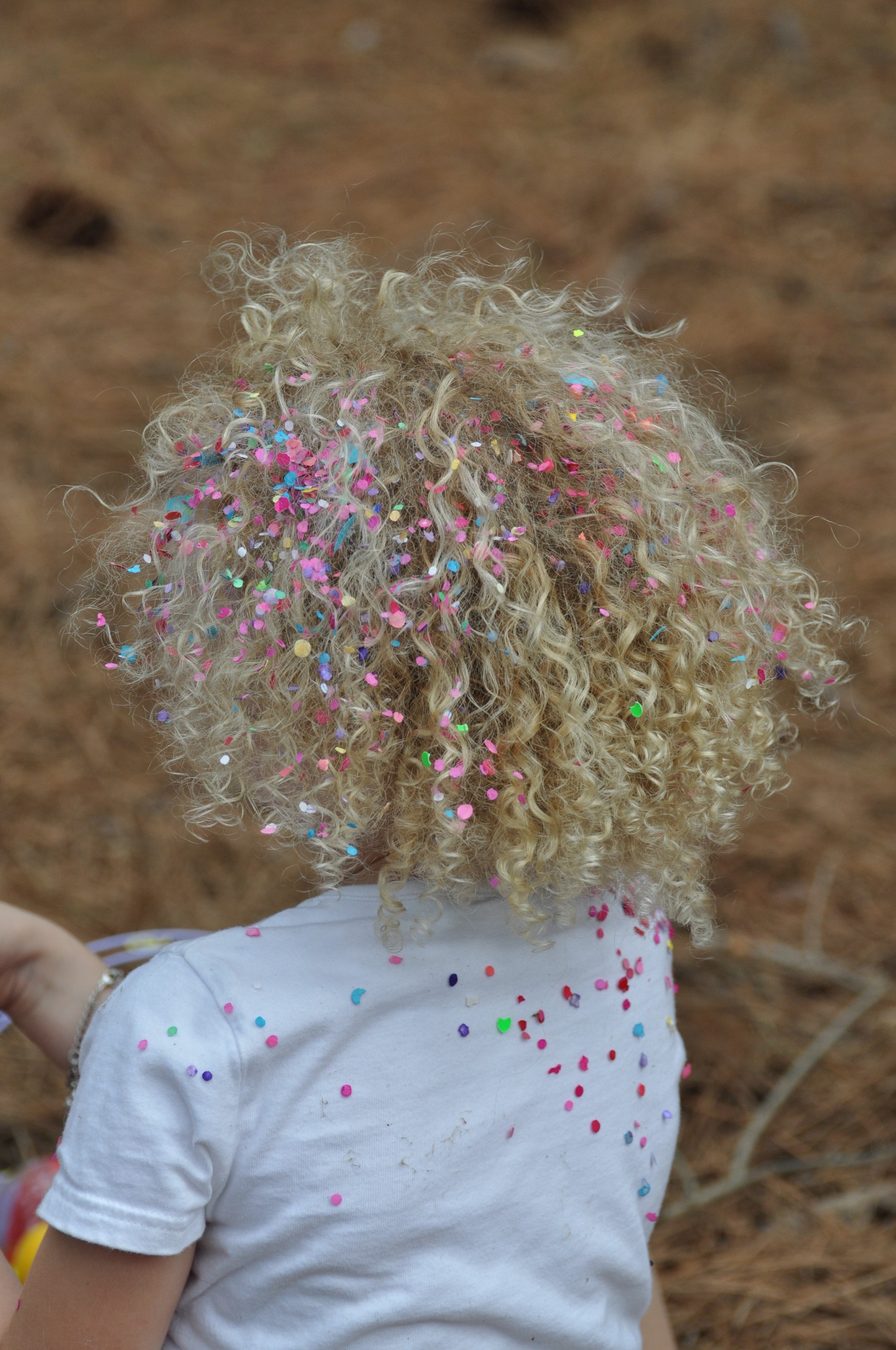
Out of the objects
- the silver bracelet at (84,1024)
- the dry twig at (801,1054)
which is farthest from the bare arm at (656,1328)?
the silver bracelet at (84,1024)

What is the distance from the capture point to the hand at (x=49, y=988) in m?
1.19

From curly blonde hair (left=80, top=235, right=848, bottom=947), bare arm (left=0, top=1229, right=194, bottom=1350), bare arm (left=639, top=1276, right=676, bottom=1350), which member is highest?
curly blonde hair (left=80, top=235, right=848, bottom=947)

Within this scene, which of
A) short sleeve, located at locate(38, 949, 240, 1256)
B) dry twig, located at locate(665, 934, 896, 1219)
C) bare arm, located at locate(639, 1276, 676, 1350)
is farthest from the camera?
dry twig, located at locate(665, 934, 896, 1219)

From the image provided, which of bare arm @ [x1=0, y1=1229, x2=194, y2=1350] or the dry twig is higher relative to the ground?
bare arm @ [x1=0, y1=1229, x2=194, y2=1350]

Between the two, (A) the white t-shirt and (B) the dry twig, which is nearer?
(A) the white t-shirt

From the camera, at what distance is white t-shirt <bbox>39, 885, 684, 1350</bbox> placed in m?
0.75

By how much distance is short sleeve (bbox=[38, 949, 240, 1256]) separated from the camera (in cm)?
75

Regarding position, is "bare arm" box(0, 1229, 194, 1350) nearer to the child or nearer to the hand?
the child

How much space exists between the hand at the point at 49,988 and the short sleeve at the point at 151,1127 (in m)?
0.45

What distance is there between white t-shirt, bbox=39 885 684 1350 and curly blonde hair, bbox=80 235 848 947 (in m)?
0.06

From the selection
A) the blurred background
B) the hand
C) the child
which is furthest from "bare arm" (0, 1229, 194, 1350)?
the blurred background

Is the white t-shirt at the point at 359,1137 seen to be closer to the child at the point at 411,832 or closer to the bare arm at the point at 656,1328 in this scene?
the child at the point at 411,832

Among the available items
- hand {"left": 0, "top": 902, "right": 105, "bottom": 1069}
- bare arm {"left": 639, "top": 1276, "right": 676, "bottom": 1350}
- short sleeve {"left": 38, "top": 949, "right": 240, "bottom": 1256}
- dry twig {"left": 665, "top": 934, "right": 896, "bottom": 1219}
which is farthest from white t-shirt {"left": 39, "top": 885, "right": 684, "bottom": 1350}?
dry twig {"left": 665, "top": 934, "right": 896, "bottom": 1219}

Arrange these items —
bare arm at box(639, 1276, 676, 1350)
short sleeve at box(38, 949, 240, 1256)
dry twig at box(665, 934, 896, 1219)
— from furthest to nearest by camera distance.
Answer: dry twig at box(665, 934, 896, 1219)
bare arm at box(639, 1276, 676, 1350)
short sleeve at box(38, 949, 240, 1256)
